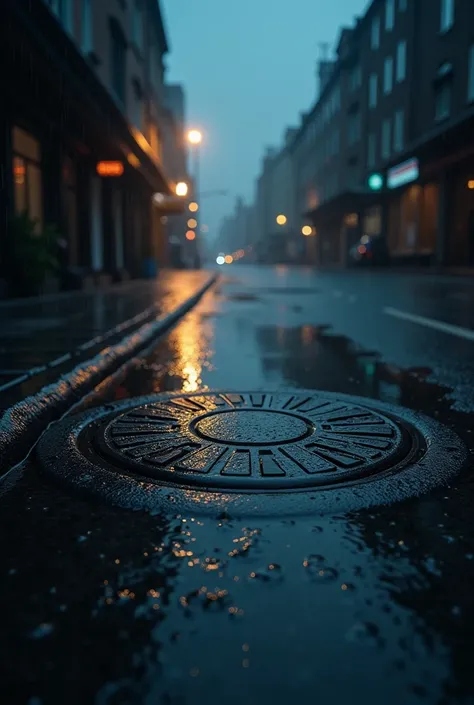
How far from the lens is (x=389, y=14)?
127 feet

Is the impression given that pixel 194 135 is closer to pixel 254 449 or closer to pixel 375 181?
pixel 375 181

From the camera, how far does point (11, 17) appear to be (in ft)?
25.9

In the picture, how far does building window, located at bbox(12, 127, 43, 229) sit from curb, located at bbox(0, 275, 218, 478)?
25.0ft

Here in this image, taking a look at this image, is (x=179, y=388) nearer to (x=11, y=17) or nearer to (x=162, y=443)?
(x=162, y=443)

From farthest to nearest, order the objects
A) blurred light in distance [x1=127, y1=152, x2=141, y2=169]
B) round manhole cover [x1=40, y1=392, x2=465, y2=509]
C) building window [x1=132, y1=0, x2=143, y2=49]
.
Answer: building window [x1=132, y1=0, x2=143, y2=49] → blurred light in distance [x1=127, y1=152, x2=141, y2=169] → round manhole cover [x1=40, y1=392, x2=465, y2=509]

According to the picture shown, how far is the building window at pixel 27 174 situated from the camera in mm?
12445

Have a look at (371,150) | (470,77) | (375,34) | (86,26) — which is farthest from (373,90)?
(86,26)

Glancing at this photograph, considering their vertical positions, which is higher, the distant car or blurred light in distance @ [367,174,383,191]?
blurred light in distance @ [367,174,383,191]

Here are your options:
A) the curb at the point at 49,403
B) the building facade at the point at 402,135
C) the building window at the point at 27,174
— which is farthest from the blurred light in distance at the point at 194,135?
the curb at the point at 49,403

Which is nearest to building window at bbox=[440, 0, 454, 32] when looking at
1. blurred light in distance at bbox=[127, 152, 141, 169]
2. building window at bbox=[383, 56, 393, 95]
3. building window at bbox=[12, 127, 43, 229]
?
building window at bbox=[383, 56, 393, 95]

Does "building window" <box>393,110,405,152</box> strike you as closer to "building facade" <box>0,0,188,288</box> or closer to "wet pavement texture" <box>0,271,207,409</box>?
"building facade" <box>0,0,188,288</box>

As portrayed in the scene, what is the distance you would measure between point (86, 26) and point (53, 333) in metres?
13.3

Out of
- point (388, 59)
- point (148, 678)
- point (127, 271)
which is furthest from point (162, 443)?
A: point (388, 59)

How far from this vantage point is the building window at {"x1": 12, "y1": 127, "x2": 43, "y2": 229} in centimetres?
1245
